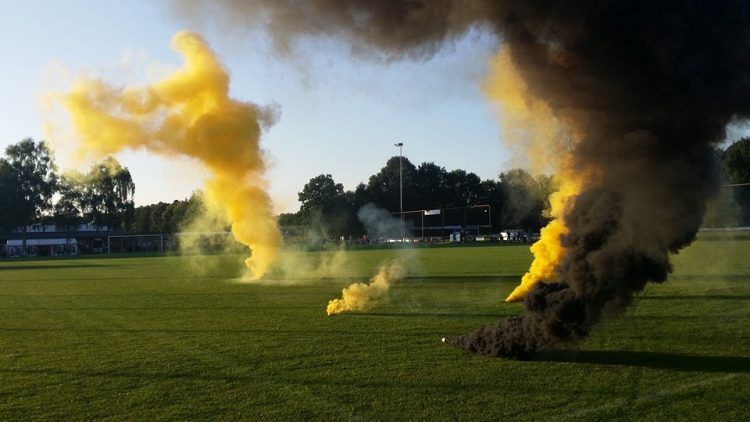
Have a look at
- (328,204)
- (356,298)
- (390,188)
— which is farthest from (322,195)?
(356,298)

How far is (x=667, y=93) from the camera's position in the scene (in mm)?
10031

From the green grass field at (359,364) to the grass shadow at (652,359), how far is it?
0.11ft

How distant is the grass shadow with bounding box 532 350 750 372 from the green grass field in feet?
0.11

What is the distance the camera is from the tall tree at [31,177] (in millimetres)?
105000

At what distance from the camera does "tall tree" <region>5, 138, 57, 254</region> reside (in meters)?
105

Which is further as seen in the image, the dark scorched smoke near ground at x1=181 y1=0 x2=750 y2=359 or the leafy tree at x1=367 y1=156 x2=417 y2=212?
the leafy tree at x1=367 y1=156 x2=417 y2=212

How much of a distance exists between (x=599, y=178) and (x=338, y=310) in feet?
31.6

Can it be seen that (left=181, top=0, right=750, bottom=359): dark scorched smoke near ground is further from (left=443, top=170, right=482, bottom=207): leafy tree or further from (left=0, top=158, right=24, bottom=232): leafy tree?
(left=443, top=170, right=482, bottom=207): leafy tree

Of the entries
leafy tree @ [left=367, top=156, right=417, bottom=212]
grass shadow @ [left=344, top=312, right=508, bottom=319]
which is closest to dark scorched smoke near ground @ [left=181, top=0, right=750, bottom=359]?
grass shadow @ [left=344, top=312, right=508, bottom=319]

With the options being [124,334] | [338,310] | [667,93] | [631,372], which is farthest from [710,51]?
[124,334]

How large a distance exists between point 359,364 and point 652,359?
519 centimetres

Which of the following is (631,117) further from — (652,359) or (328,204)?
(328,204)

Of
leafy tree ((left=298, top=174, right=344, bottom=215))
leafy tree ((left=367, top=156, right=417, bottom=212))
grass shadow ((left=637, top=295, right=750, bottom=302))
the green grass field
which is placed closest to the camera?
the green grass field

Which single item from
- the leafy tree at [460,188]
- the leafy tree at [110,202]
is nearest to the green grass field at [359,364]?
the leafy tree at [110,202]
